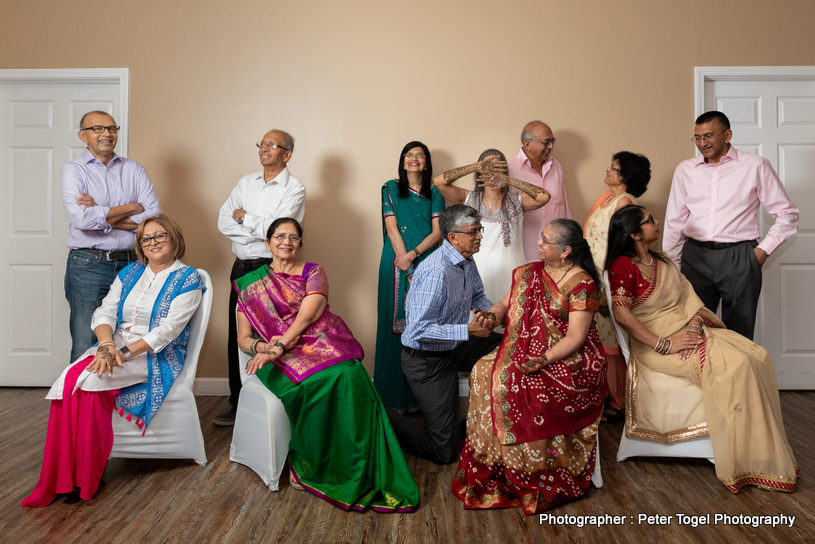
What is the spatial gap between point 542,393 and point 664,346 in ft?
2.40

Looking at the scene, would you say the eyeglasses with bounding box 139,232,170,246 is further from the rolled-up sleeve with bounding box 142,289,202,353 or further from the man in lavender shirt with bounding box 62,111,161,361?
the man in lavender shirt with bounding box 62,111,161,361

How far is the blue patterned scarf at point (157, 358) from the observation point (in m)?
2.76

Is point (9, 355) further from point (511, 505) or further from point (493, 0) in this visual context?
point (493, 0)

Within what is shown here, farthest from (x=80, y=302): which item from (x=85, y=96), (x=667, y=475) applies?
(x=667, y=475)

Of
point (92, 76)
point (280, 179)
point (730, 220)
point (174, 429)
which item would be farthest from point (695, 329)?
point (92, 76)

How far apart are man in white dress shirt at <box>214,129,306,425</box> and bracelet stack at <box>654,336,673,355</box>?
2.05 meters

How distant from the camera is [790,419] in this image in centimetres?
364

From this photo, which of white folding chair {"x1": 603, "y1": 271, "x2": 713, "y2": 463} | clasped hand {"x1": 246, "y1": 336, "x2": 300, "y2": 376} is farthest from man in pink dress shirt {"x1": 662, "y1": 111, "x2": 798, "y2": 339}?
clasped hand {"x1": 246, "y1": 336, "x2": 300, "y2": 376}

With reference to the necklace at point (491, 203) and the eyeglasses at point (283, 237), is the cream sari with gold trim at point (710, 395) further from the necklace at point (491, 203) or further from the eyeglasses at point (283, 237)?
the eyeglasses at point (283, 237)

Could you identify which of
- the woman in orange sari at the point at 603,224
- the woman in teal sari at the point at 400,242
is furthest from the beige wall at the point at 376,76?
the woman in orange sari at the point at 603,224

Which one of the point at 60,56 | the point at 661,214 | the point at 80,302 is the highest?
the point at 60,56

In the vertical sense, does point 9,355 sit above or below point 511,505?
above

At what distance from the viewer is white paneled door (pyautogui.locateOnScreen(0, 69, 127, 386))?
434cm

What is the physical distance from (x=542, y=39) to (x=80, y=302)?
3292mm
